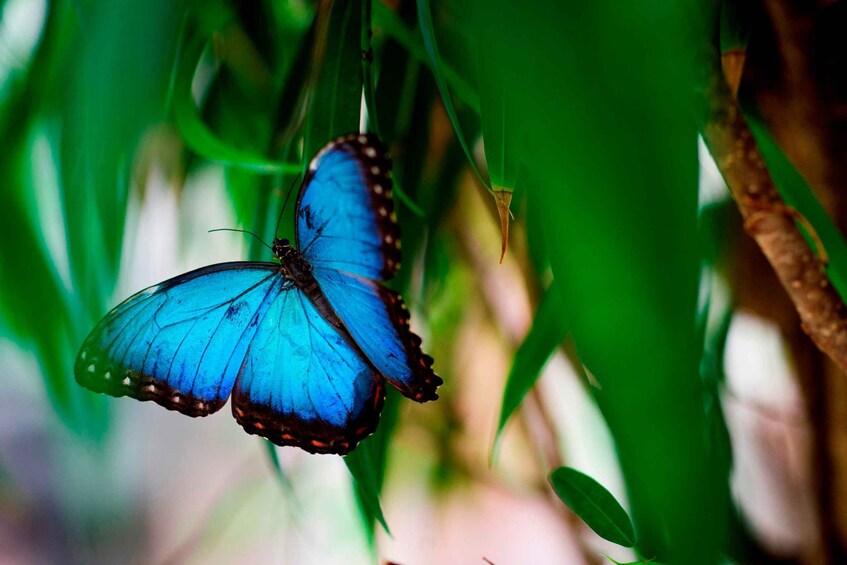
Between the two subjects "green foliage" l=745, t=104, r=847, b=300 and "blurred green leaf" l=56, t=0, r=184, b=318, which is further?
"green foliage" l=745, t=104, r=847, b=300

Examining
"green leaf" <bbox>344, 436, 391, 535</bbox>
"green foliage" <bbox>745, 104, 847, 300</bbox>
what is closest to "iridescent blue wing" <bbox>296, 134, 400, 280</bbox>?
"green leaf" <bbox>344, 436, 391, 535</bbox>

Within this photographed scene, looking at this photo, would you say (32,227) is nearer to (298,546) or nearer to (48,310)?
(48,310)

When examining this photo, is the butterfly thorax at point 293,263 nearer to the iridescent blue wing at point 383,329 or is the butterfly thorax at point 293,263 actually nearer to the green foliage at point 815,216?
the iridescent blue wing at point 383,329

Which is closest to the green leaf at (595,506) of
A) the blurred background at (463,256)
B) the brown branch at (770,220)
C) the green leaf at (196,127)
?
the blurred background at (463,256)

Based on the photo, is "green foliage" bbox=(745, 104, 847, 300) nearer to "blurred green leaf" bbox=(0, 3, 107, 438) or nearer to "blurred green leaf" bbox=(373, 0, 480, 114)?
"blurred green leaf" bbox=(373, 0, 480, 114)

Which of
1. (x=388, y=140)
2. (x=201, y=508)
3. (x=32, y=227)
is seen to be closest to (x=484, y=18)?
(x=388, y=140)

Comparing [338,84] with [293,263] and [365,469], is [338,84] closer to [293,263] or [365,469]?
[293,263]
